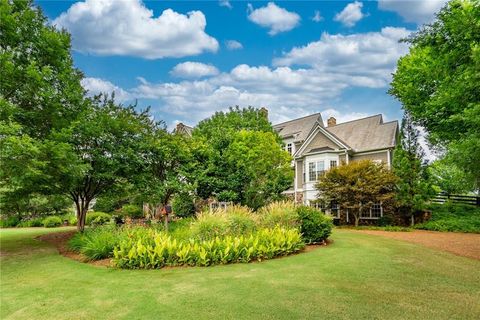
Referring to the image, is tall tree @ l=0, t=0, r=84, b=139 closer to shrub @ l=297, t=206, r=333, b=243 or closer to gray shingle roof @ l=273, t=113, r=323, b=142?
shrub @ l=297, t=206, r=333, b=243

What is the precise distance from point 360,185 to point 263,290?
15159 mm

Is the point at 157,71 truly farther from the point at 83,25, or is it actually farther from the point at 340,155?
the point at 340,155

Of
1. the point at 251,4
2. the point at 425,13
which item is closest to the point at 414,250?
the point at 425,13

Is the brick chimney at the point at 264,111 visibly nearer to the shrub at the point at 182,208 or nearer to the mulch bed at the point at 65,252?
the shrub at the point at 182,208

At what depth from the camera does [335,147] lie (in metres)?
24.7

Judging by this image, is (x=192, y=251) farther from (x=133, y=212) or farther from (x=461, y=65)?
(x=133, y=212)

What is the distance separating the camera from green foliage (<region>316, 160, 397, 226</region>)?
1898 centimetres

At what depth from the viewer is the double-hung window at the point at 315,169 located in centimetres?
2442

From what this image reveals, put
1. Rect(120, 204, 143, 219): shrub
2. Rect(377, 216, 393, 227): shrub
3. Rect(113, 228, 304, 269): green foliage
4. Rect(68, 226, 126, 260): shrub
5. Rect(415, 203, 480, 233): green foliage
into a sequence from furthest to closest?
1. Rect(120, 204, 143, 219): shrub
2. Rect(377, 216, 393, 227): shrub
3. Rect(415, 203, 480, 233): green foliage
4. Rect(68, 226, 126, 260): shrub
5. Rect(113, 228, 304, 269): green foliage

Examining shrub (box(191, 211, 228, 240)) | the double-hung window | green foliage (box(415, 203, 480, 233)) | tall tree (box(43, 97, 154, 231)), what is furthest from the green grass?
the double-hung window

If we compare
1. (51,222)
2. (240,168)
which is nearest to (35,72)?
(240,168)

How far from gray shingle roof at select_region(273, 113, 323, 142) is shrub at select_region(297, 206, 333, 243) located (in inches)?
669

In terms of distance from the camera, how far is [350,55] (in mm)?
12875

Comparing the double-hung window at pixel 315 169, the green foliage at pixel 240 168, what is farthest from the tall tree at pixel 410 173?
the green foliage at pixel 240 168
